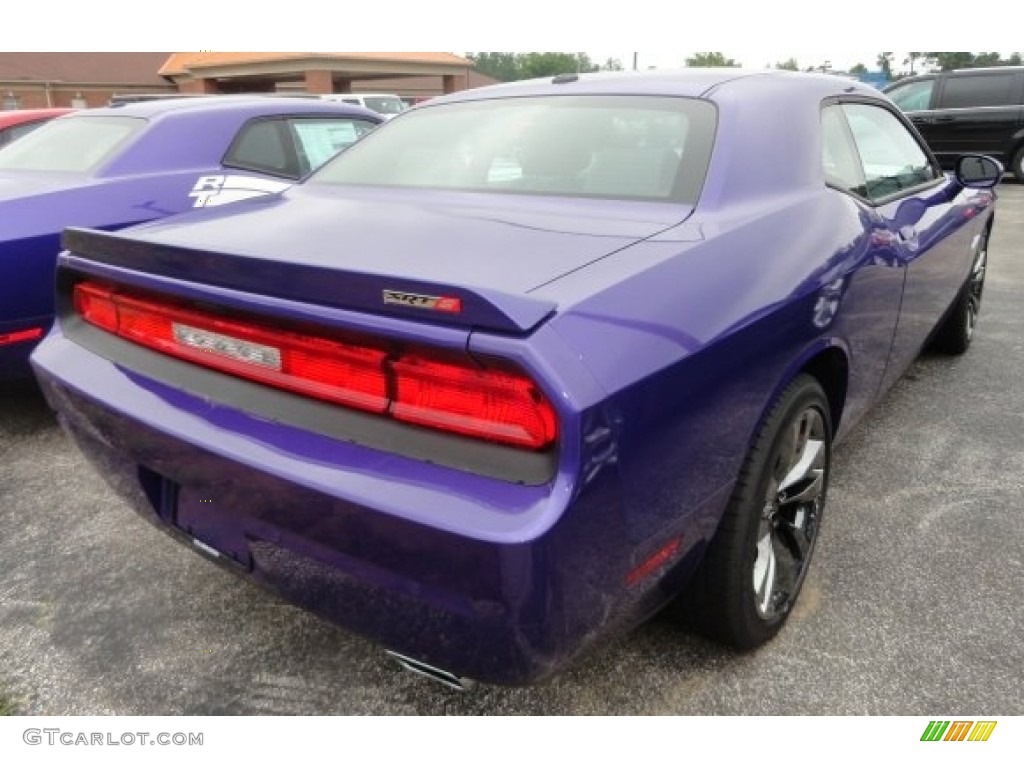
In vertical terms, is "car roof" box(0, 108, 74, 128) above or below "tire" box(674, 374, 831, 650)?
above

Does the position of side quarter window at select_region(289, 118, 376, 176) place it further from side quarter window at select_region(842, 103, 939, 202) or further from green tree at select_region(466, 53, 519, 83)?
green tree at select_region(466, 53, 519, 83)

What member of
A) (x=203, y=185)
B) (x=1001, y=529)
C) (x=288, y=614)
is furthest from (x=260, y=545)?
(x=203, y=185)

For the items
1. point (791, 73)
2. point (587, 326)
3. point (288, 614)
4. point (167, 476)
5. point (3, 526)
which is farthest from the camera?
point (3, 526)

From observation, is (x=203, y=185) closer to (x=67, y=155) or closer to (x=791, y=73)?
(x=67, y=155)

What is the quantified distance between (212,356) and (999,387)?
3889mm

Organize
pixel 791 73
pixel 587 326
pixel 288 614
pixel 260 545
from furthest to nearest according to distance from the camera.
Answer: pixel 791 73, pixel 288 614, pixel 260 545, pixel 587 326

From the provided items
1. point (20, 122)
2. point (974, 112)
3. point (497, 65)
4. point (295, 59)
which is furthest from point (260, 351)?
point (497, 65)

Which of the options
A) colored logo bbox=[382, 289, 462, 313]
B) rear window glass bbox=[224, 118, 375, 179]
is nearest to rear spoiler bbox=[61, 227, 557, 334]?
colored logo bbox=[382, 289, 462, 313]

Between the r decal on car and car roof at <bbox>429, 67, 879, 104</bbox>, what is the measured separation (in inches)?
69.2

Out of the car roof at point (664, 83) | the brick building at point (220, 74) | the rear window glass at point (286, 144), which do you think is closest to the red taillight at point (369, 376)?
the car roof at point (664, 83)

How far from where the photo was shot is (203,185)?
14.0ft

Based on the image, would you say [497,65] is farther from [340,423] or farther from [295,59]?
[340,423]

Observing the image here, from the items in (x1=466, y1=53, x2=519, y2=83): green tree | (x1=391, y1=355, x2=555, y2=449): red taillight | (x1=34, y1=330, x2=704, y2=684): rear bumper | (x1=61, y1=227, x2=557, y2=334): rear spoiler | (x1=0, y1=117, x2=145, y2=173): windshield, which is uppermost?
(x1=466, y1=53, x2=519, y2=83): green tree
